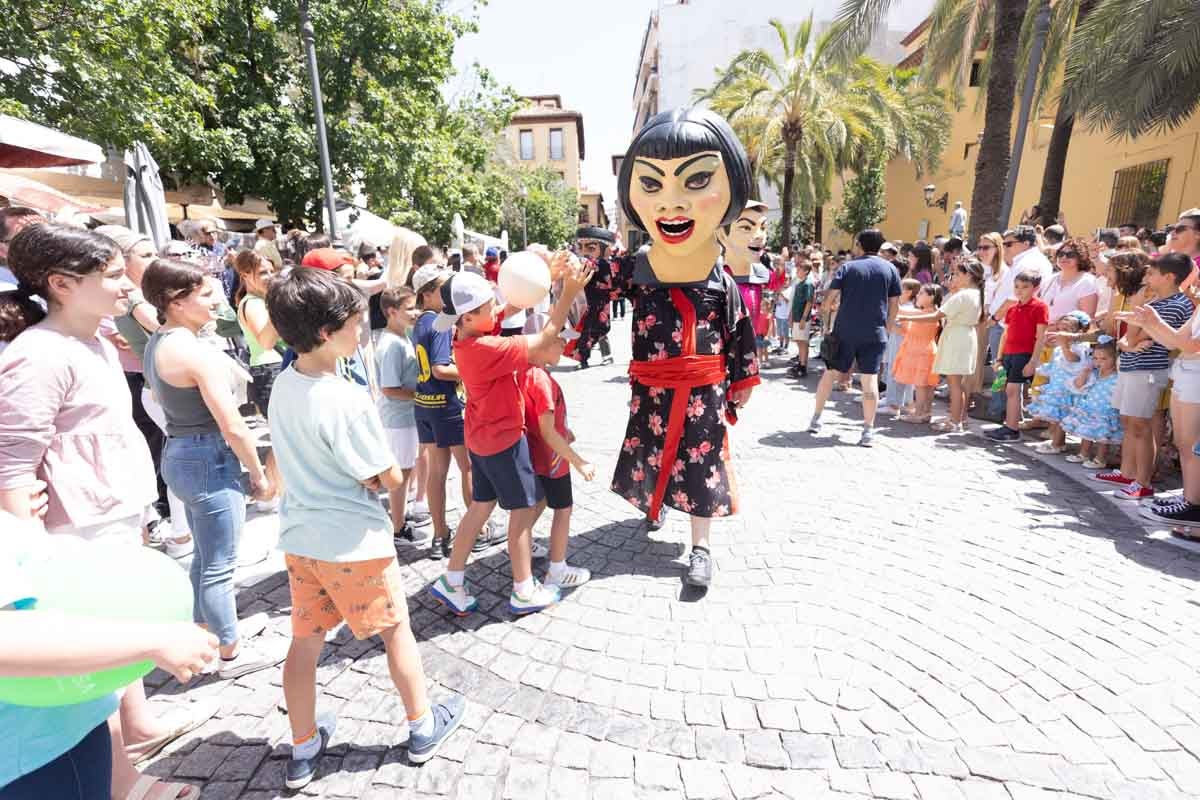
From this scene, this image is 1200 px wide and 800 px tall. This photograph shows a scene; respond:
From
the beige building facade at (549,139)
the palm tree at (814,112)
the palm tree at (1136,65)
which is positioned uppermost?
the beige building facade at (549,139)

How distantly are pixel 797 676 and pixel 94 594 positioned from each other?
7.96ft

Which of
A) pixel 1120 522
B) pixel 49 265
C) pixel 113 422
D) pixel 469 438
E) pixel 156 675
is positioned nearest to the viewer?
pixel 49 265

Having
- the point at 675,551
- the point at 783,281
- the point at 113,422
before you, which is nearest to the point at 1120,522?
the point at 675,551

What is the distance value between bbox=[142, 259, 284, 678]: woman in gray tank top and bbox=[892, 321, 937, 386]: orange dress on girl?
20.1 ft

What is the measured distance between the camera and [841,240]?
2945 cm

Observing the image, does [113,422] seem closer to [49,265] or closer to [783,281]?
[49,265]

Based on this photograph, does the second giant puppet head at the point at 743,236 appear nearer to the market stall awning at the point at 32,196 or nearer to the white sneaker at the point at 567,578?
the white sneaker at the point at 567,578

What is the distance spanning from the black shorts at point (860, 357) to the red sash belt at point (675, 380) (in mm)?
2863

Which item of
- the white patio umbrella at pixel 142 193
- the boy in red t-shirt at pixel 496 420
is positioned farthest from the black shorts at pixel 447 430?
the white patio umbrella at pixel 142 193

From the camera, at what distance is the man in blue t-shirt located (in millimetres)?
5672

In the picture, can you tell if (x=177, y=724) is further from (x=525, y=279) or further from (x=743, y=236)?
(x=743, y=236)

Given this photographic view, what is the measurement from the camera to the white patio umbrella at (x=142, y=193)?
6.21 metres

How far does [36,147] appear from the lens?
212 inches

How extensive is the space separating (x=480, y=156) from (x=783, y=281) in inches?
481
